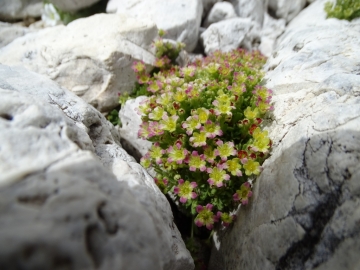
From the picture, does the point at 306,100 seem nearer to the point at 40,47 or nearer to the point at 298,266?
the point at 298,266

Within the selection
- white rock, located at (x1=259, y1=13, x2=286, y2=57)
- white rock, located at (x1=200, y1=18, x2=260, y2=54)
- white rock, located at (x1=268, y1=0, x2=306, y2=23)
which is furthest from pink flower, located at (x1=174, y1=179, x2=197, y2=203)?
white rock, located at (x1=268, y1=0, x2=306, y2=23)

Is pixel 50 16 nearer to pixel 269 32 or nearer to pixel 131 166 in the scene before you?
pixel 269 32

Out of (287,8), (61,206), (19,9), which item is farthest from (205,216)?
(19,9)

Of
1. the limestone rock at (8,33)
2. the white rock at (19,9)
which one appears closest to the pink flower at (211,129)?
the limestone rock at (8,33)

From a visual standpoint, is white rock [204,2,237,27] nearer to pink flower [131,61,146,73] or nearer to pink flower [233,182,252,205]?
pink flower [131,61,146,73]

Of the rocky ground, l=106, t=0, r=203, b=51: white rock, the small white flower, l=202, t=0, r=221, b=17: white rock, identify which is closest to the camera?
the rocky ground

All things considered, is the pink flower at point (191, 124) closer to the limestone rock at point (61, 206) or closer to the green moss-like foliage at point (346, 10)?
the limestone rock at point (61, 206)

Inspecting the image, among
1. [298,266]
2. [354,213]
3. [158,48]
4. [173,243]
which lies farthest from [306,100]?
[158,48]
